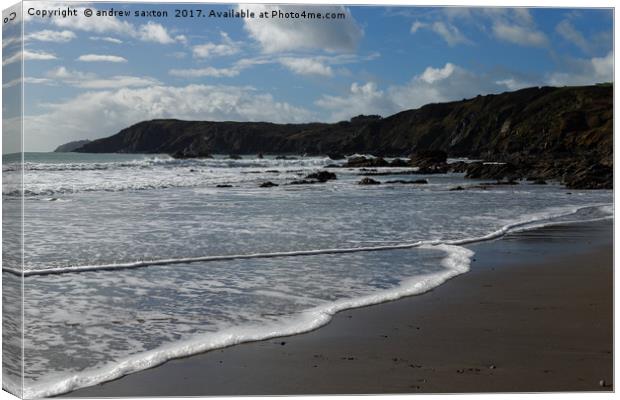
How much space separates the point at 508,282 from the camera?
611 centimetres

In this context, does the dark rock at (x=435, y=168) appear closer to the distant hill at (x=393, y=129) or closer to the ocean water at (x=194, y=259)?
the ocean water at (x=194, y=259)

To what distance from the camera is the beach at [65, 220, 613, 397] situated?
12.7ft

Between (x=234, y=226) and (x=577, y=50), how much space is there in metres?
4.92

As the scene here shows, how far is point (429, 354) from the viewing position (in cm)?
418

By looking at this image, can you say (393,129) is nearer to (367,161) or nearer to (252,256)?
(252,256)

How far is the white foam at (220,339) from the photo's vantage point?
12.8 feet

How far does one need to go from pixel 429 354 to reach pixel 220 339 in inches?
49.7

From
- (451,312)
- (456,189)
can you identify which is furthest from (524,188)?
(451,312)

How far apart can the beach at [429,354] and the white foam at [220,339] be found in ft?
0.21

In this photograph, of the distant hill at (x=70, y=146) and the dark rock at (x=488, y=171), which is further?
the dark rock at (x=488, y=171)

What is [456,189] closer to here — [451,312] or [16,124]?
[451,312]

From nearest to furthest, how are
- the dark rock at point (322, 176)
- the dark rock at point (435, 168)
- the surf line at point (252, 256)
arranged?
the surf line at point (252, 256) → the dark rock at point (435, 168) → the dark rock at point (322, 176)

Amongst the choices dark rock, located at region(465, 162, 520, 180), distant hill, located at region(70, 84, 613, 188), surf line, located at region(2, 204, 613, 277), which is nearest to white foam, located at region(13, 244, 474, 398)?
surf line, located at region(2, 204, 613, 277)

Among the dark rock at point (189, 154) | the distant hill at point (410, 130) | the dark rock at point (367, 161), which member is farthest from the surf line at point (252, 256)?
the dark rock at point (367, 161)
